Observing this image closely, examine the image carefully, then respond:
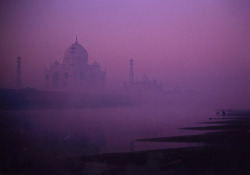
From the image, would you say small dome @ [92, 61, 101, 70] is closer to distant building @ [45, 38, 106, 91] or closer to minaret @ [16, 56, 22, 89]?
distant building @ [45, 38, 106, 91]

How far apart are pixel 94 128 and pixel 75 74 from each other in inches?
59.2

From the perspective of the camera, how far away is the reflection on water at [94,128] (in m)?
5.09

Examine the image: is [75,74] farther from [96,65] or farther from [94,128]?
[94,128]

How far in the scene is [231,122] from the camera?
834 centimetres

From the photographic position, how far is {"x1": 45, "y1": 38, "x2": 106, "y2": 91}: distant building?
19.1 ft

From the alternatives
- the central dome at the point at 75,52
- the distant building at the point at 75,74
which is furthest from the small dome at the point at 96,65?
the central dome at the point at 75,52

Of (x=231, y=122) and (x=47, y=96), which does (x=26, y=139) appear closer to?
(x=47, y=96)

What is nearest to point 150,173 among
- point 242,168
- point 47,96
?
point 242,168

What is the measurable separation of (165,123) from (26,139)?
3407 millimetres

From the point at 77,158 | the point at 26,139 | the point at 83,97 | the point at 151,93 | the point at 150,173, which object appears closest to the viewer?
the point at 150,173

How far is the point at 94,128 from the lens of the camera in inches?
234

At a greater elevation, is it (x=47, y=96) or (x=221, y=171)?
(x=47, y=96)

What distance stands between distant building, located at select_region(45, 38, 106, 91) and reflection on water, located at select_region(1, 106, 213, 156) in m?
0.62

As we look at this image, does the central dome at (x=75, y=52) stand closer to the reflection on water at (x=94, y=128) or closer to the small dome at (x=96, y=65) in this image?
the small dome at (x=96, y=65)
